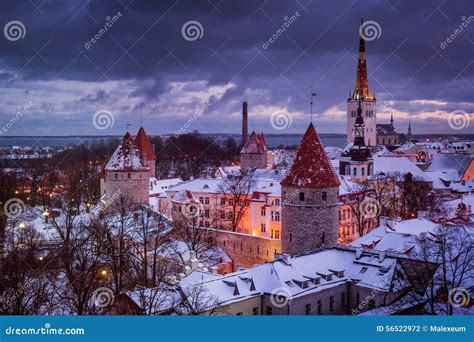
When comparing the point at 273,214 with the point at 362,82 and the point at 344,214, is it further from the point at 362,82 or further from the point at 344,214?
the point at 362,82

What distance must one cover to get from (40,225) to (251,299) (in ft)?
22.3

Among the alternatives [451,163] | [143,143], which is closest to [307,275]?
[143,143]

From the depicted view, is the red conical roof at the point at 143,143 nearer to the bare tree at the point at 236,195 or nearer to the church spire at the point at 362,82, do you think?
the bare tree at the point at 236,195

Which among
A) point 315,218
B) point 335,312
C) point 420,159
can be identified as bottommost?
point 335,312

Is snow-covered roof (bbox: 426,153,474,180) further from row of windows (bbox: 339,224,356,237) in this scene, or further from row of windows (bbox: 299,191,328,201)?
row of windows (bbox: 299,191,328,201)

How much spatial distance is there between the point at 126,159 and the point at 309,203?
5.41 meters

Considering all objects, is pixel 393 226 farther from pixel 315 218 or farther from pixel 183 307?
pixel 183 307

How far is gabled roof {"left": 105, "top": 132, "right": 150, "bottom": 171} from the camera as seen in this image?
13422 mm

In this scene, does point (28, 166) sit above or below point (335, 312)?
above

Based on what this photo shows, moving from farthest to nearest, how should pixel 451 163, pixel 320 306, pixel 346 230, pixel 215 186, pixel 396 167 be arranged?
pixel 451 163
pixel 396 167
pixel 215 186
pixel 346 230
pixel 320 306

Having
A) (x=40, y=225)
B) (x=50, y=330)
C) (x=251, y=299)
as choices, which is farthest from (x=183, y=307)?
(x=40, y=225)

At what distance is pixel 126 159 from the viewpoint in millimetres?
13453

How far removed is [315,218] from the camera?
951cm

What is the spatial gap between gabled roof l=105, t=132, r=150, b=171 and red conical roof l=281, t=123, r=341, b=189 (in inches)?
188
